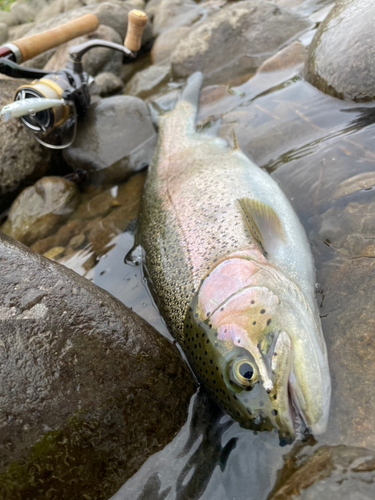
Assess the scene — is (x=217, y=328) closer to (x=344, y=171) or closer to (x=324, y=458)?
(x=324, y=458)

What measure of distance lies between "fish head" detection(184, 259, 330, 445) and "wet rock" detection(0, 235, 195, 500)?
1.04 feet

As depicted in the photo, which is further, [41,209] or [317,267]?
[41,209]

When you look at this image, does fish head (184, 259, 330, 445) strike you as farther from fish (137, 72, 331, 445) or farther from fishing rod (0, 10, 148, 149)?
fishing rod (0, 10, 148, 149)

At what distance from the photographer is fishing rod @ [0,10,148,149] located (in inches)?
171

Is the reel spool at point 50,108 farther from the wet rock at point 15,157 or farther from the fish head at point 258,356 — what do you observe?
the fish head at point 258,356

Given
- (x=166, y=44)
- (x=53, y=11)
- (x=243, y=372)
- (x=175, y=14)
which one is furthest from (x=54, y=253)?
(x=53, y=11)

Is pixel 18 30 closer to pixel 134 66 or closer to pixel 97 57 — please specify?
pixel 134 66

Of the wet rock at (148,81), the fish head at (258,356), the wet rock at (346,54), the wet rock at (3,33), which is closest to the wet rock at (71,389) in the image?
the fish head at (258,356)

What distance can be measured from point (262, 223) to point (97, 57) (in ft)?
17.9

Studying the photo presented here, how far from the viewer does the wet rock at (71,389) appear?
195cm

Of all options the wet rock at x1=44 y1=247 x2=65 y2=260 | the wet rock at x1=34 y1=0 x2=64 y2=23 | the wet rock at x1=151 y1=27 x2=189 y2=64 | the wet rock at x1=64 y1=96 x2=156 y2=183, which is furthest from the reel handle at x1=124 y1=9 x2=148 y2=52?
the wet rock at x1=34 y1=0 x2=64 y2=23

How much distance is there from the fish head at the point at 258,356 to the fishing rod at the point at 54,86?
2918 mm

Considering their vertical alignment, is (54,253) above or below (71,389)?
below

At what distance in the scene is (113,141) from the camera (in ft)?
15.8
